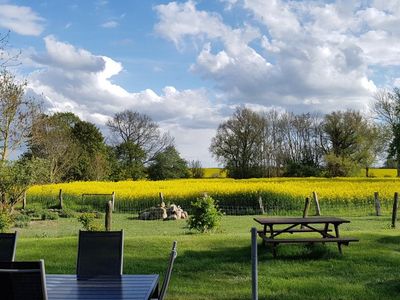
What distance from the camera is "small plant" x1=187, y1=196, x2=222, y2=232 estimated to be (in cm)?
1503

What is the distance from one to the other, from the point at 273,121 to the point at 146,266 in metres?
57.2

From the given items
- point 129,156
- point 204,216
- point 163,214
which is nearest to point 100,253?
point 204,216

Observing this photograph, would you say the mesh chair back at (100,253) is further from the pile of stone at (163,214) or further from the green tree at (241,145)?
the green tree at (241,145)

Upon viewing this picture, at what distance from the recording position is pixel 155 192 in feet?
101

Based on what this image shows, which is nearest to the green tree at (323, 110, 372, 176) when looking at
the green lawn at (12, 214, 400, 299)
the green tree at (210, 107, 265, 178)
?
the green tree at (210, 107, 265, 178)

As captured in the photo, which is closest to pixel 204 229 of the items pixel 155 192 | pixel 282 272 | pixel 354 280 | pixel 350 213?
pixel 282 272

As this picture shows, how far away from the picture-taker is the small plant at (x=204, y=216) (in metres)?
15.0

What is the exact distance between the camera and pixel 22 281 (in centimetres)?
363

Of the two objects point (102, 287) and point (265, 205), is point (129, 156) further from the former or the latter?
point (102, 287)

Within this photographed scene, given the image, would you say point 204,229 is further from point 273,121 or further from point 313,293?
point 273,121

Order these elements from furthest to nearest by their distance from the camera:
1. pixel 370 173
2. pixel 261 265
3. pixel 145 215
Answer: pixel 370 173
pixel 145 215
pixel 261 265

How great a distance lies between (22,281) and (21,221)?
2000 centimetres

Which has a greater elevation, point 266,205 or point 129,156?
point 129,156

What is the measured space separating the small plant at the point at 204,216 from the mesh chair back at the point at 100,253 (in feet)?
30.1
